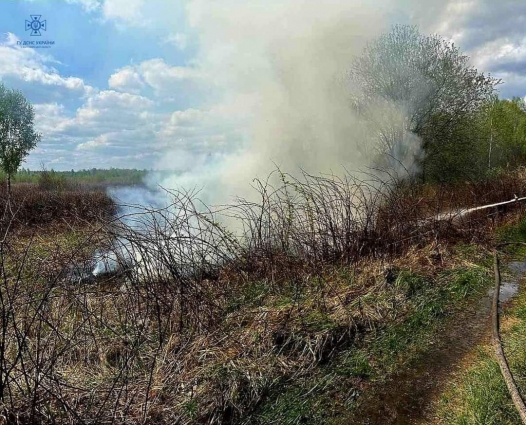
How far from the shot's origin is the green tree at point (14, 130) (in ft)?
86.2

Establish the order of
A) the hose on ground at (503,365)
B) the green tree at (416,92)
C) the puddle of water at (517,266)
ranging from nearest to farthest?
the hose on ground at (503,365) → the puddle of water at (517,266) → the green tree at (416,92)

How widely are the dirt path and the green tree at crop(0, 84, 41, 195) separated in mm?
28049

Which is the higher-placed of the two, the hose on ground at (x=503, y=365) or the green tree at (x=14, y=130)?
the green tree at (x=14, y=130)

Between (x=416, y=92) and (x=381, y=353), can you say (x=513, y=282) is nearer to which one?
(x=381, y=353)

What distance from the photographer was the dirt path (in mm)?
3471

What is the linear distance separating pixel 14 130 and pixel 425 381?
30018 mm

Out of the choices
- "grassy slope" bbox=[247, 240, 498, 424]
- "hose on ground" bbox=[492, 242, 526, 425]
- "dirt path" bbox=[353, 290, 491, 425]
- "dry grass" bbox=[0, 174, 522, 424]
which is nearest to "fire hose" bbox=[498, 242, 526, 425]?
"hose on ground" bbox=[492, 242, 526, 425]

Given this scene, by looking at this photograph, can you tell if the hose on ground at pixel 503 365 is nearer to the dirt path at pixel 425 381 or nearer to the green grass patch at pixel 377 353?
the dirt path at pixel 425 381

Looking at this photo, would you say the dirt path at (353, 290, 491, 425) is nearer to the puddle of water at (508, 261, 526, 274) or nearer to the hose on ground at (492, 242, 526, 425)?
the hose on ground at (492, 242, 526, 425)

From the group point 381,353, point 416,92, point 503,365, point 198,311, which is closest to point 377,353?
point 381,353

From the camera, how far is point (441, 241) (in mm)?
8305

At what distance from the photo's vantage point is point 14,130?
88.3 ft

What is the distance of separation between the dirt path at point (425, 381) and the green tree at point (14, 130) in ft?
92.0

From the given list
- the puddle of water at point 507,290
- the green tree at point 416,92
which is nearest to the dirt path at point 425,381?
the puddle of water at point 507,290
